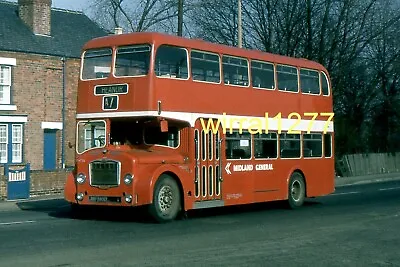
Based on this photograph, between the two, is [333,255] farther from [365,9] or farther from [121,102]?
[365,9]

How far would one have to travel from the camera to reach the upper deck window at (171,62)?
56.6 feet

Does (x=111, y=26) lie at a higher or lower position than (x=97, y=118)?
higher

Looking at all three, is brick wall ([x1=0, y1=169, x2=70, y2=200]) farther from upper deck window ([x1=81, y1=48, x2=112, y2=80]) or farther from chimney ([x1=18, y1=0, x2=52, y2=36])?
upper deck window ([x1=81, y1=48, x2=112, y2=80])

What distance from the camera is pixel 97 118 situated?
17.7 m

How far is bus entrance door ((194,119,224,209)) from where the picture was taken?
18.2 m

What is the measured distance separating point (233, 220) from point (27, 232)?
518 centimetres

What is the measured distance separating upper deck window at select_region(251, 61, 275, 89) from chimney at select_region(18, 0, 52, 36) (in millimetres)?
17618

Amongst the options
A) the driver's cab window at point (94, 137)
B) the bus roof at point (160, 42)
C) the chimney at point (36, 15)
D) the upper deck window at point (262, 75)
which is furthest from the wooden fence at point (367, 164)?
the driver's cab window at point (94, 137)

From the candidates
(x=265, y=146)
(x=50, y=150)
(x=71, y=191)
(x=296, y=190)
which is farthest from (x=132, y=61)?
(x=50, y=150)

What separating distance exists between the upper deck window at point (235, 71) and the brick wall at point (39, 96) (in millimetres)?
15373

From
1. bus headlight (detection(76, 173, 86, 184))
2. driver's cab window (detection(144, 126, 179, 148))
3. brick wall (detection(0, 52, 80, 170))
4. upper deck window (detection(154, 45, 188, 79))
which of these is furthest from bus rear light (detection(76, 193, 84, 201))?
brick wall (detection(0, 52, 80, 170))

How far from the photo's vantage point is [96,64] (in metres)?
18.1

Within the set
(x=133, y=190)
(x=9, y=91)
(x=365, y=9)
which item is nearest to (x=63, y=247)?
(x=133, y=190)

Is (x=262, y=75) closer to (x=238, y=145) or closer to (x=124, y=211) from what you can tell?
(x=238, y=145)
